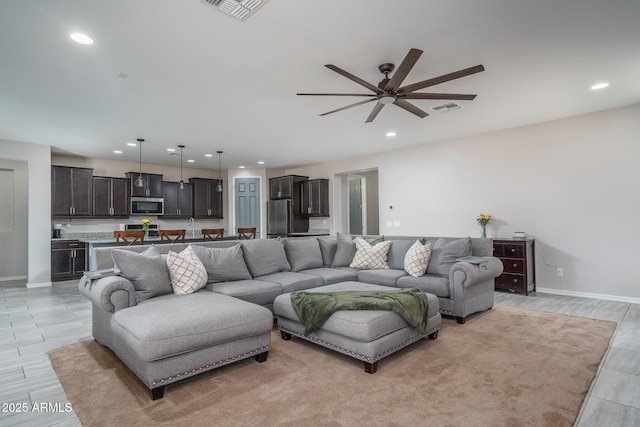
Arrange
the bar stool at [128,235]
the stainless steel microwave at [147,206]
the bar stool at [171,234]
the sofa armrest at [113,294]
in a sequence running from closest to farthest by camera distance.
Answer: the sofa armrest at [113,294] < the bar stool at [128,235] < the bar stool at [171,234] < the stainless steel microwave at [147,206]

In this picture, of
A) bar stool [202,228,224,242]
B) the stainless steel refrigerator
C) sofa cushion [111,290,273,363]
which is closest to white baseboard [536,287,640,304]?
sofa cushion [111,290,273,363]

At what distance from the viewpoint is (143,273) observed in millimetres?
2973

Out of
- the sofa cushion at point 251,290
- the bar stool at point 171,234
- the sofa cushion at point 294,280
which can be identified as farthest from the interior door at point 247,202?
the sofa cushion at point 251,290

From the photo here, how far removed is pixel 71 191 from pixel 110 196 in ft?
2.41

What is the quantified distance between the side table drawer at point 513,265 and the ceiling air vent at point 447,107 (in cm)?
251

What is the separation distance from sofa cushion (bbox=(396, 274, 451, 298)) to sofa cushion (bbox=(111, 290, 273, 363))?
6.30ft

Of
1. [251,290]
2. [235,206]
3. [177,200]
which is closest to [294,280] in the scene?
[251,290]

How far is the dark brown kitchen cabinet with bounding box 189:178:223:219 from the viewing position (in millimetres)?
9016

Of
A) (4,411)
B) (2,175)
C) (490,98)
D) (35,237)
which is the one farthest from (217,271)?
(2,175)

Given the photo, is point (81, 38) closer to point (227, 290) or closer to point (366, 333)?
point (227, 290)

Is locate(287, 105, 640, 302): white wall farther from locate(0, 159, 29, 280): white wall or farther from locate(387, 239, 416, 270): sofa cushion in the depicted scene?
locate(0, 159, 29, 280): white wall

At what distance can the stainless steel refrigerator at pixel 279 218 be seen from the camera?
874cm

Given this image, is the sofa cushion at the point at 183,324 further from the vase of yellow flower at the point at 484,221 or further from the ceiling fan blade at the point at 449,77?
the vase of yellow flower at the point at 484,221

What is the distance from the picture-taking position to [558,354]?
9.18 feet
